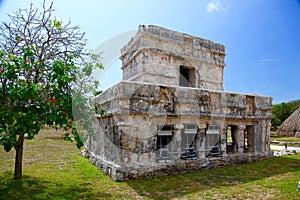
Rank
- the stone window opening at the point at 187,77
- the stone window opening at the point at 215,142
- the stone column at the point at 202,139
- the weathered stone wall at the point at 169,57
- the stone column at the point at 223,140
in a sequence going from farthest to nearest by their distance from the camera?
1. the stone window opening at the point at 187,77
2. the weathered stone wall at the point at 169,57
3. the stone column at the point at 223,140
4. the stone window opening at the point at 215,142
5. the stone column at the point at 202,139

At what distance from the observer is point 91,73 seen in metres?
6.81

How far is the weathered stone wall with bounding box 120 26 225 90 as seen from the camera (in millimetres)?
11297

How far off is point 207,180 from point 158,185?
1.73m

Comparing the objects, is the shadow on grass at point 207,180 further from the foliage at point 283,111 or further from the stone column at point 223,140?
the foliage at point 283,111

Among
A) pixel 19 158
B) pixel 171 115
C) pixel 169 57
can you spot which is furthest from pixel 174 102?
pixel 19 158

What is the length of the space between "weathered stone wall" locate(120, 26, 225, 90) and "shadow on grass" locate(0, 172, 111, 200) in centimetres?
637

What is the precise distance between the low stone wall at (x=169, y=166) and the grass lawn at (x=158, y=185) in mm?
Result: 253

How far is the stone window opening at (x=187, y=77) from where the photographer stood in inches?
499

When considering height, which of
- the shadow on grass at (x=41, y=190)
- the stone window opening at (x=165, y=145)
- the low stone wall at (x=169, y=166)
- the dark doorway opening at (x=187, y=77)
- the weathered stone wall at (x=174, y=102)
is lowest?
the shadow on grass at (x=41, y=190)

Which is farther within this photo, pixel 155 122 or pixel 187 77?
pixel 187 77

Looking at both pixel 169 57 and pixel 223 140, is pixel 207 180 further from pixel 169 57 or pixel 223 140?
pixel 169 57

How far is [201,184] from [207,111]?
3169 mm

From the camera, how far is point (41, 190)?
577 centimetres

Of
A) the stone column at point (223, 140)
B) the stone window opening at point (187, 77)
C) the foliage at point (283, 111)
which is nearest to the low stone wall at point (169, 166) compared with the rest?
the stone column at point (223, 140)
